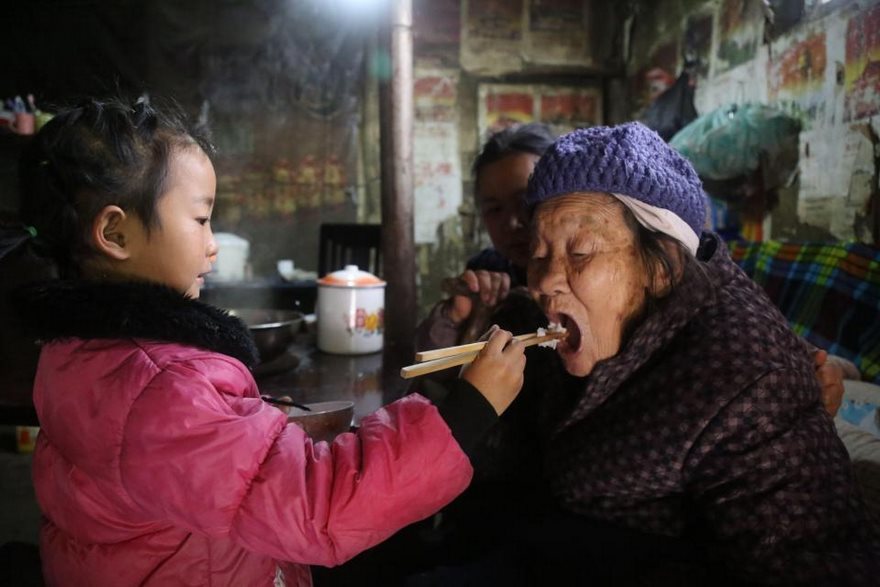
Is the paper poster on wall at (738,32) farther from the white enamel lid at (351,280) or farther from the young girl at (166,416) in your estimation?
the young girl at (166,416)

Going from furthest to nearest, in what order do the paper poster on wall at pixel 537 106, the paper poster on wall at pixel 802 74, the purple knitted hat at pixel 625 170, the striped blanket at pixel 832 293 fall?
the paper poster on wall at pixel 537 106 < the paper poster on wall at pixel 802 74 < the striped blanket at pixel 832 293 < the purple knitted hat at pixel 625 170

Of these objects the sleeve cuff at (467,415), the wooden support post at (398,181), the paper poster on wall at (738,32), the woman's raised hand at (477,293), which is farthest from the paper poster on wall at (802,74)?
the sleeve cuff at (467,415)

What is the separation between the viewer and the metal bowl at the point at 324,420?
1.47m

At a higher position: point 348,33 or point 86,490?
point 348,33

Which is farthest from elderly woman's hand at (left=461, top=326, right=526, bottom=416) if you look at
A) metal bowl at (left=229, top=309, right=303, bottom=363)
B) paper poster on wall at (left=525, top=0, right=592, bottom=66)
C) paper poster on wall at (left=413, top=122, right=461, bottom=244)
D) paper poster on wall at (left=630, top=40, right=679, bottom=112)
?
paper poster on wall at (left=525, top=0, right=592, bottom=66)

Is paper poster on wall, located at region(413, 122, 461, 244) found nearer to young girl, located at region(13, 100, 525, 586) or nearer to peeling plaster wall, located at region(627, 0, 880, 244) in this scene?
peeling plaster wall, located at region(627, 0, 880, 244)

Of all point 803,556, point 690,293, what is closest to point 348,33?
point 690,293

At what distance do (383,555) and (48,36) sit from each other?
733 centimetres

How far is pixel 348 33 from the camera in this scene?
6.89m

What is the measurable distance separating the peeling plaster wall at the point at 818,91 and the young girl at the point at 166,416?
331cm

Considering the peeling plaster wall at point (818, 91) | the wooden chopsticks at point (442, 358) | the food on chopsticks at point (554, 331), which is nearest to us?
the wooden chopsticks at point (442, 358)

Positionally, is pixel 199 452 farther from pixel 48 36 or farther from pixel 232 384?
pixel 48 36

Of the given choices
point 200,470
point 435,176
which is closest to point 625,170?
point 200,470

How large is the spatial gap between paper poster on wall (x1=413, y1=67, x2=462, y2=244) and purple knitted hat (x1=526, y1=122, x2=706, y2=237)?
18.6 feet
